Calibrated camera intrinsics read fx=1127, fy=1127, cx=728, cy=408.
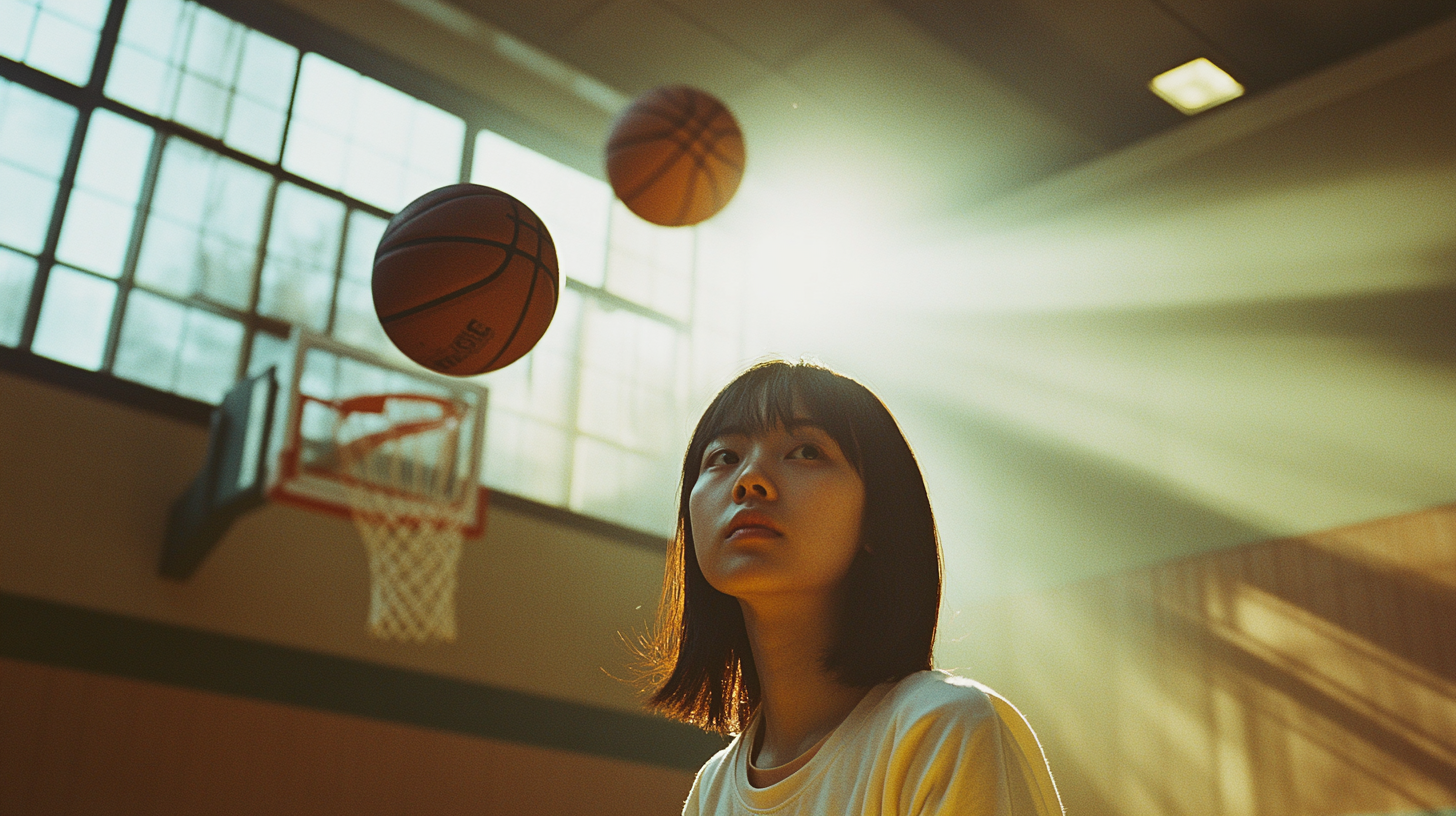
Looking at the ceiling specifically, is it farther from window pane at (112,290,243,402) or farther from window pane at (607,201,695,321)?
window pane at (112,290,243,402)

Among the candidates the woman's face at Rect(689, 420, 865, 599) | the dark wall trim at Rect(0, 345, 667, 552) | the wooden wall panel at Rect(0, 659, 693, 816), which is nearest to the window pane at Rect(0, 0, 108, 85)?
the dark wall trim at Rect(0, 345, 667, 552)

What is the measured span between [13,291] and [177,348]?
0.67 meters

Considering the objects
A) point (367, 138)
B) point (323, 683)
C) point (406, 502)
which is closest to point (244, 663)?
point (323, 683)

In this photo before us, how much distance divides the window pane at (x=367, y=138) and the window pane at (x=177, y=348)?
0.98 m

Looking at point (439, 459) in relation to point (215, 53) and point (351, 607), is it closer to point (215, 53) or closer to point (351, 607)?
point (351, 607)

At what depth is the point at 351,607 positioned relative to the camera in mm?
5363

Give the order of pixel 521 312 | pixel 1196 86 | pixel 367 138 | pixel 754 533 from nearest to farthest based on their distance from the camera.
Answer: pixel 754 533, pixel 521 312, pixel 367 138, pixel 1196 86

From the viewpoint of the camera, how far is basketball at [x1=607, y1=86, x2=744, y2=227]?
13.8 feet

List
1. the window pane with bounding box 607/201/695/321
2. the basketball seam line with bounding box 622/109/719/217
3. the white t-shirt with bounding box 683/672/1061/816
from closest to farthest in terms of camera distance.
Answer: the white t-shirt with bounding box 683/672/1061/816, the basketball seam line with bounding box 622/109/719/217, the window pane with bounding box 607/201/695/321

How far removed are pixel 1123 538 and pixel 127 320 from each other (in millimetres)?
5154

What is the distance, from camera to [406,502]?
→ 4.94 m

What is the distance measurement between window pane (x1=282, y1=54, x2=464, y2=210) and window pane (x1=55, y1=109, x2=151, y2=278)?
0.70m

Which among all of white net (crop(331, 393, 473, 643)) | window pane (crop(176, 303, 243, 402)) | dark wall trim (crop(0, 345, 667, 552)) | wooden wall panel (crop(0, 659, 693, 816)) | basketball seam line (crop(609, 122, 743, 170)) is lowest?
wooden wall panel (crop(0, 659, 693, 816))

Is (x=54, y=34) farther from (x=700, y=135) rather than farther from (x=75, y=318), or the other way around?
(x=700, y=135)
